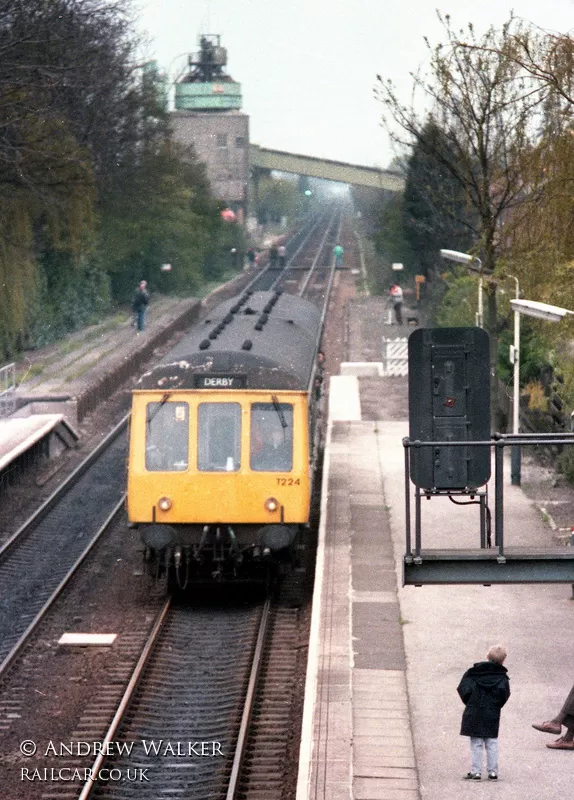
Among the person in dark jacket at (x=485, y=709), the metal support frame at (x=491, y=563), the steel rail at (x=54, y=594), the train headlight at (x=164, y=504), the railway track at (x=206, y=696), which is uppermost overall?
the metal support frame at (x=491, y=563)

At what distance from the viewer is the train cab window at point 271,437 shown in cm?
1555

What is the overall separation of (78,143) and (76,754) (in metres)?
36.5

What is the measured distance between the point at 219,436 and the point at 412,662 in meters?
3.98

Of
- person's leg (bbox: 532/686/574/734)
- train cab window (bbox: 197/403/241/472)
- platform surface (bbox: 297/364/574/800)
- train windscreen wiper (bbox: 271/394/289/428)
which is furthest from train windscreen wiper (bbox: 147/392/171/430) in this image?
person's leg (bbox: 532/686/574/734)

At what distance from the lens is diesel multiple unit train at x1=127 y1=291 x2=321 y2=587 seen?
15.3 meters

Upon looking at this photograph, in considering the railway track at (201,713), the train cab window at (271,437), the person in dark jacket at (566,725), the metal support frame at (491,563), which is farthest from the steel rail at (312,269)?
the metal support frame at (491,563)

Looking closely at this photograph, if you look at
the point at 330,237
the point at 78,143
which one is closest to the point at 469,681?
the point at 78,143

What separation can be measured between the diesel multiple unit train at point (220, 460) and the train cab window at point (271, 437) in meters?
0.01

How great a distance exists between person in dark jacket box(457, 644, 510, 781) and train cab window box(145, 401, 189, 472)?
618cm

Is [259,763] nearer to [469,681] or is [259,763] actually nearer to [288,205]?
[469,681]

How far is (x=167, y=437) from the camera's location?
15602 mm

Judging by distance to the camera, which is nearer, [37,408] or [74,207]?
[37,408]

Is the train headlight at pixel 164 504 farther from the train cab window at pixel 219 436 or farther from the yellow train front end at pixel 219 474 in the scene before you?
the train cab window at pixel 219 436

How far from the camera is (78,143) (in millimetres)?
45594
